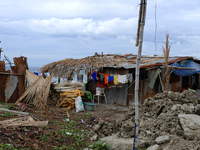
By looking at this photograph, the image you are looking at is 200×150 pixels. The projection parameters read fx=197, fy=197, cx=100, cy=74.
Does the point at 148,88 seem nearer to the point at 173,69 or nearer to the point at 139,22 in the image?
the point at 173,69

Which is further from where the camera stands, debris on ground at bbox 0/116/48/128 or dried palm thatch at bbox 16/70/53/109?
dried palm thatch at bbox 16/70/53/109

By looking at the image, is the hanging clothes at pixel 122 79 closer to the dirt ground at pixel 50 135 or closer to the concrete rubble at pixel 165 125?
the dirt ground at pixel 50 135

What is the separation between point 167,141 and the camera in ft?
12.8

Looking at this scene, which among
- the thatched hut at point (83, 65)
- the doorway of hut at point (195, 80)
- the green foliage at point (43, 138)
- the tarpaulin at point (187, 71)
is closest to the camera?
the green foliage at point (43, 138)

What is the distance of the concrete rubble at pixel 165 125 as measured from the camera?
3.88 m

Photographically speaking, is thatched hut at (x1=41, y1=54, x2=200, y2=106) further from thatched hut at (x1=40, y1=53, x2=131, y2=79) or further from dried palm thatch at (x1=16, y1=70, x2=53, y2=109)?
dried palm thatch at (x1=16, y1=70, x2=53, y2=109)

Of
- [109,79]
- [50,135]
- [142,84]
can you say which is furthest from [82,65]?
[50,135]

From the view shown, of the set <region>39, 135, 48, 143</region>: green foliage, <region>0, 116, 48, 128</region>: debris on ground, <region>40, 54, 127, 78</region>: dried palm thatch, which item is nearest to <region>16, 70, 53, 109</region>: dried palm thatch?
<region>40, 54, 127, 78</region>: dried palm thatch

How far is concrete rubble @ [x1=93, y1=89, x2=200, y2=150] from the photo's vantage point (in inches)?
153

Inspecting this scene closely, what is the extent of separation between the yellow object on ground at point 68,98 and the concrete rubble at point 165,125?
307cm

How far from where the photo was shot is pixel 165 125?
4.45 meters

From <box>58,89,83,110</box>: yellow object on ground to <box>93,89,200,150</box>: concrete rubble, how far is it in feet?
10.1

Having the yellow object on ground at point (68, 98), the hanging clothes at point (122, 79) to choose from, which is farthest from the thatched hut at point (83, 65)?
the yellow object on ground at point (68, 98)

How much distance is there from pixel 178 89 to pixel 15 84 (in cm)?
735
